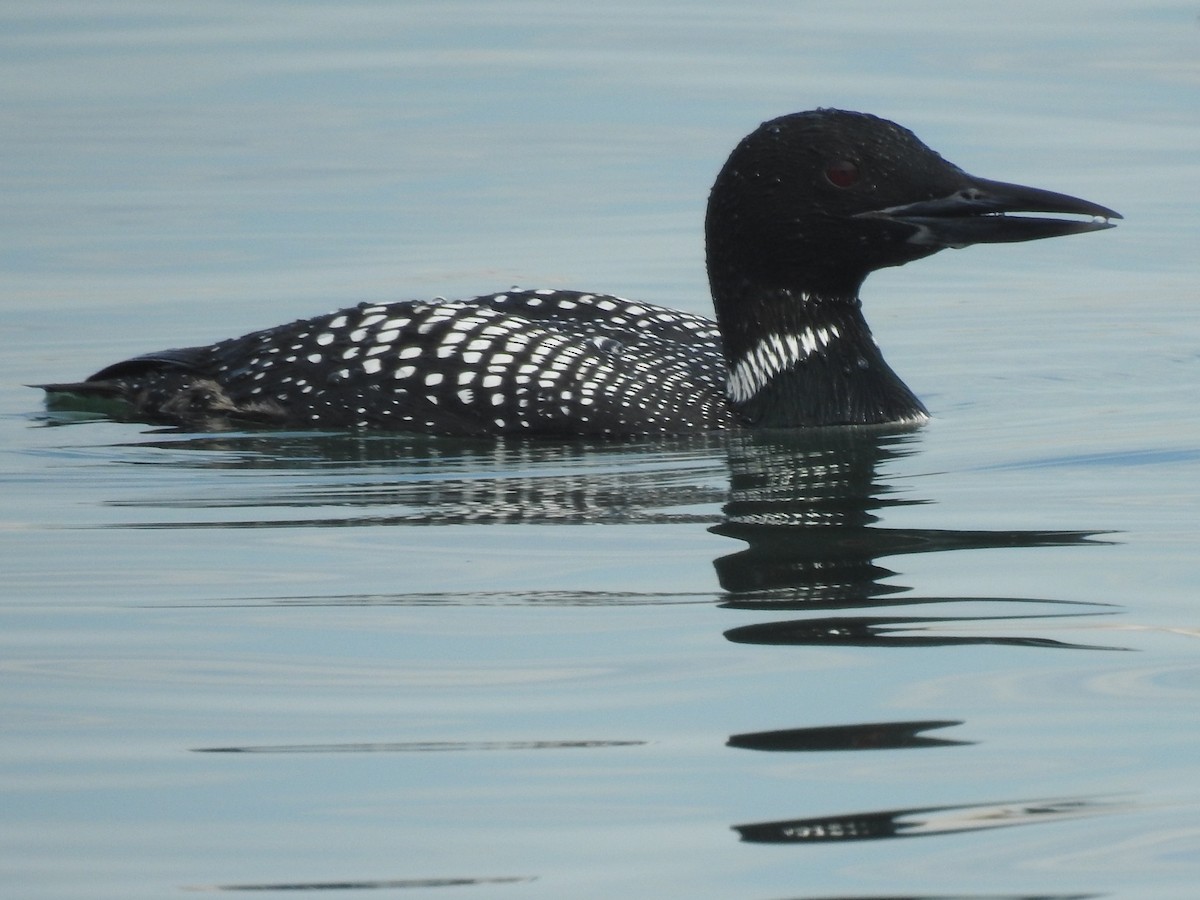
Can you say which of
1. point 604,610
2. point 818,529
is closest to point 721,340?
point 818,529

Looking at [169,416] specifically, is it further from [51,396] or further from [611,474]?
[611,474]

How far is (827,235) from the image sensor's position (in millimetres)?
6906

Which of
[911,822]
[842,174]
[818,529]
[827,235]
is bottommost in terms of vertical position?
[911,822]

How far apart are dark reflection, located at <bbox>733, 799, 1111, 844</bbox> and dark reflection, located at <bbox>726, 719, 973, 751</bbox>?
0.28 metres

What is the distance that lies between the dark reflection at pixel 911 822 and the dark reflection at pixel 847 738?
0.92 ft

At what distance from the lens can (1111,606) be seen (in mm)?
4664

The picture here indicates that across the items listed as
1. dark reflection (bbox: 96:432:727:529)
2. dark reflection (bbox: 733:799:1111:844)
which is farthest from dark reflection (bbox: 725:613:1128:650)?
dark reflection (bbox: 96:432:727:529)

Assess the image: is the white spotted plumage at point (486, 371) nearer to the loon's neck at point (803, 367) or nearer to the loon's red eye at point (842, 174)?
the loon's neck at point (803, 367)

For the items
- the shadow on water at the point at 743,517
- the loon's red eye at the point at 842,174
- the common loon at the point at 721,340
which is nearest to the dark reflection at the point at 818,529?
the shadow on water at the point at 743,517

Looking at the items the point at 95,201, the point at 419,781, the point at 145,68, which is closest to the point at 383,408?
the point at 419,781

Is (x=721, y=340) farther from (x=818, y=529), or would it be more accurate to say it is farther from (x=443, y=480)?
(x=818, y=529)

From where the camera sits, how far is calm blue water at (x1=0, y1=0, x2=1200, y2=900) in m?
3.44

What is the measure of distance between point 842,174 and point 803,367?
23.7 inches

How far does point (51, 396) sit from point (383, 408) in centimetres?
137
